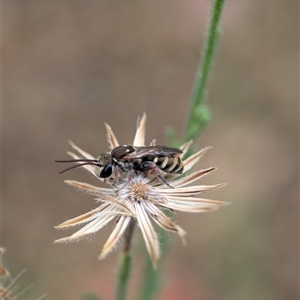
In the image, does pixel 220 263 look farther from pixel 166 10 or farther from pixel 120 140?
pixel 166 10

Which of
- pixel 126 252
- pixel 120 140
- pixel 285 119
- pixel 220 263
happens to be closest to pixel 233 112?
pixel 285 119

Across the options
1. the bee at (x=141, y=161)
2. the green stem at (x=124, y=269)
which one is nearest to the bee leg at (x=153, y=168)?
the bee at (x=141, y=161)

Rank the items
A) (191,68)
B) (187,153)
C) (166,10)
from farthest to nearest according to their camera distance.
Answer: (166,10) < (191,68) < (187,153)

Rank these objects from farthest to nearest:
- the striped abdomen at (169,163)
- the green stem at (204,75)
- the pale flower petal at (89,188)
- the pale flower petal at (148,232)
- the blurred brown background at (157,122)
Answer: the blurred brown background at (157,122) < the green stem at (204,75) < the striped abdomen at (169,163) < the pale flower petal at (89,188) < the pale flower petal at (148,232)

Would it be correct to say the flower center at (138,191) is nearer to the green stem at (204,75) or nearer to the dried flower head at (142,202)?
the dried flower head at (142,202)

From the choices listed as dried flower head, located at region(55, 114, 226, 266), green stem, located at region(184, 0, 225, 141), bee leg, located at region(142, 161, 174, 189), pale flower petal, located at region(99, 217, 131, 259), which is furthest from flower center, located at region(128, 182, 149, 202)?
green stem, located at region(184, 0, 225, 141)

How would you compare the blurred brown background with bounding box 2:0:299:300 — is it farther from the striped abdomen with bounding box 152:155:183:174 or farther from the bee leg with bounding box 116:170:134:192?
the striped abdomen with bounding box 152:155:183:174
